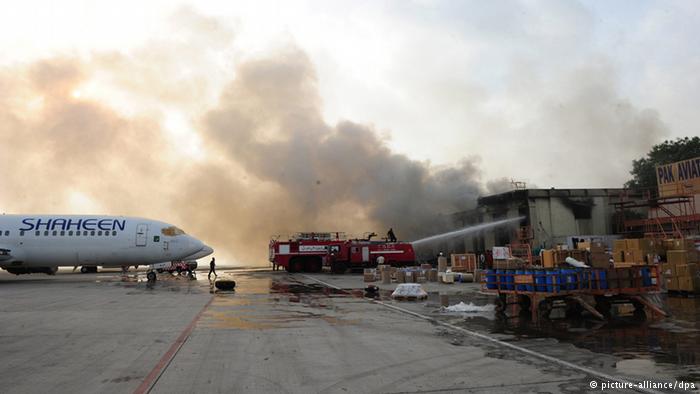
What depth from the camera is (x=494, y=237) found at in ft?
124

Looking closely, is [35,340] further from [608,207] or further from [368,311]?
[608,207]

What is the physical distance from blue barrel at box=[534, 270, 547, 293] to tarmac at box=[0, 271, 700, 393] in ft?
5.14

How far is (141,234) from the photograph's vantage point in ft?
79.6

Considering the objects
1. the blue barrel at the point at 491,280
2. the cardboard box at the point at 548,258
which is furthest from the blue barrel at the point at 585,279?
the cardboard box at the point at 548,258

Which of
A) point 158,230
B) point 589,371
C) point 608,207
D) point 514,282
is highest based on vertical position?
point 608,207

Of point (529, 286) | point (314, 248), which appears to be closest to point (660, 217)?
point (314, 248)

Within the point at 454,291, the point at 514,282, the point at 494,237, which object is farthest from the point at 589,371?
the point at 494,237

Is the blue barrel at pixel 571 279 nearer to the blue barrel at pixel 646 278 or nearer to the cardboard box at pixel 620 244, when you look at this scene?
the blue barrel at pixel 646 278

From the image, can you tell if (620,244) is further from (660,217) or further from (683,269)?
(660,217)

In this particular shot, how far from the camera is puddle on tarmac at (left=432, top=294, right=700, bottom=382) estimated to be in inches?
248

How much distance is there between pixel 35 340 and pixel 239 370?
482cm

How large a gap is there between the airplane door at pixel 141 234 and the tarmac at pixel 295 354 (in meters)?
11.8

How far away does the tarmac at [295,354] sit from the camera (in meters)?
5.58

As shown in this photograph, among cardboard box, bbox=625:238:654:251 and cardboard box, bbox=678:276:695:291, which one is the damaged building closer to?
cardboard box, bbox=625:238:654:251
